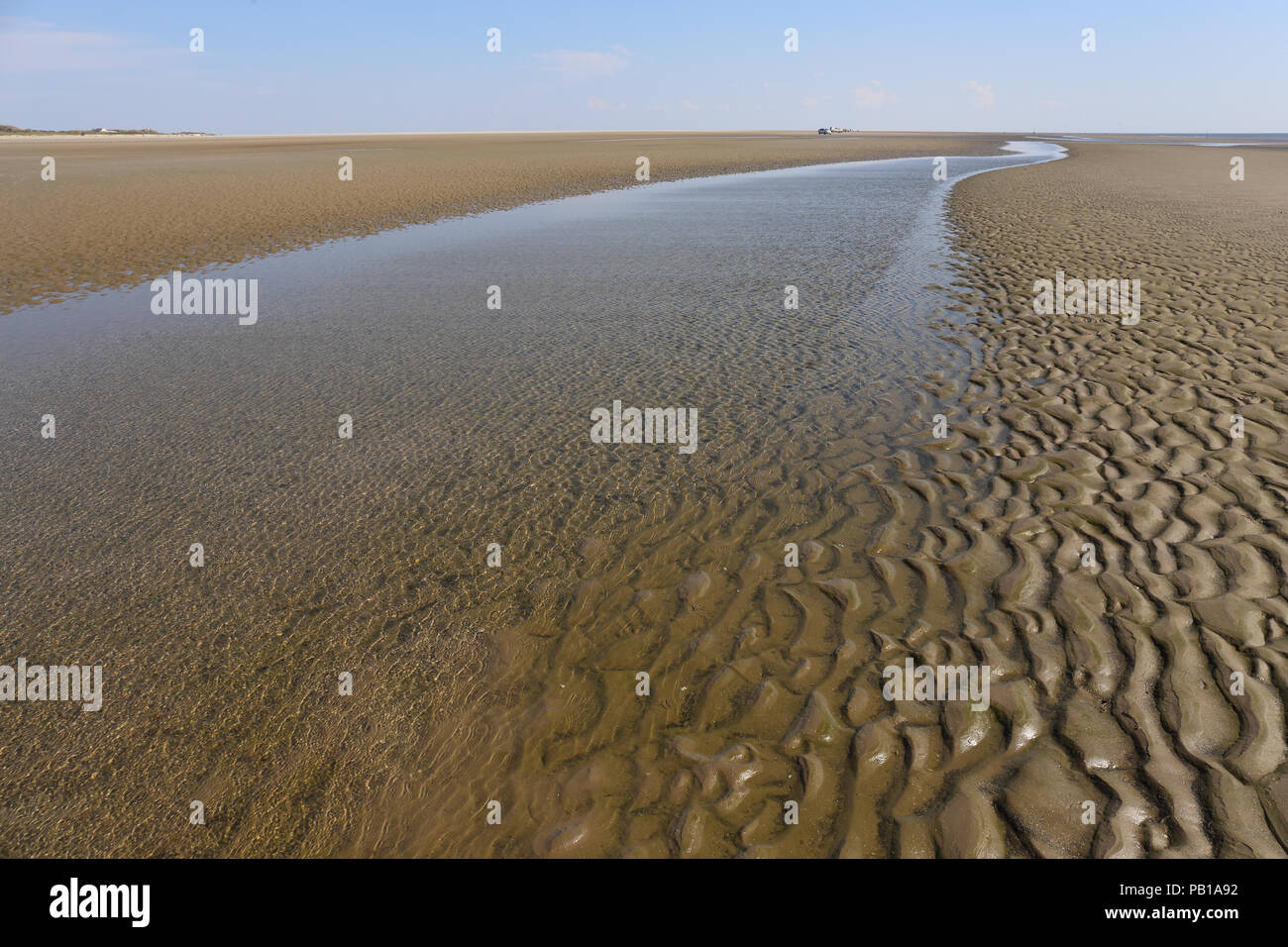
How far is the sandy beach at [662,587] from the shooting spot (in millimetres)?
4484

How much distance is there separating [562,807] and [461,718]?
121 cm

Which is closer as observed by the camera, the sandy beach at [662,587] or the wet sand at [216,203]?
the sandy beach at [662,587]

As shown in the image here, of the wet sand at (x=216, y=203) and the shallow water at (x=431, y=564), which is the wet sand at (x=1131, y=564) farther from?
the wet sand at (x=216, y=203)

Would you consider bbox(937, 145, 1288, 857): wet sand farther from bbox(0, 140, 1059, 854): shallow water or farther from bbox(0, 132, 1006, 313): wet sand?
bbox(0, 132, 1006, 313): wet sand

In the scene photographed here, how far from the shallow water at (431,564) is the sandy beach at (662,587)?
4cm

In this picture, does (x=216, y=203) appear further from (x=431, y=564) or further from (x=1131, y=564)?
(x=1131, y=564)

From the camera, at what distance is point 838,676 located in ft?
17.9

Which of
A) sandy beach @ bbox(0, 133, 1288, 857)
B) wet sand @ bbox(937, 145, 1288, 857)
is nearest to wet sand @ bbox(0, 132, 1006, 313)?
sandy beach @ bbox(0, 133, 1288, 857)

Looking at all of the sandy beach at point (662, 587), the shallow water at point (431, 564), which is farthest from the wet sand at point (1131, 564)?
the shallow water at point (431, 564)

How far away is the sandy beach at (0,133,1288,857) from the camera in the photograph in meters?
4.48

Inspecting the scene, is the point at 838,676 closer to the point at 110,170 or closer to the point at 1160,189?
the point at 1160,189

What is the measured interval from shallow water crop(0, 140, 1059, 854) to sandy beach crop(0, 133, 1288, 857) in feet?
0.13
